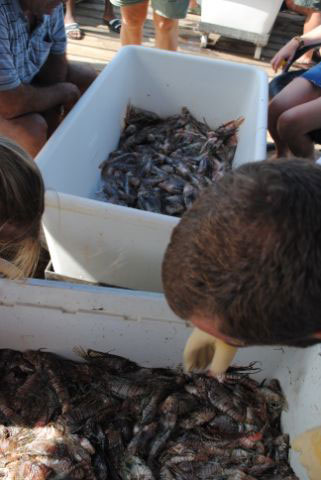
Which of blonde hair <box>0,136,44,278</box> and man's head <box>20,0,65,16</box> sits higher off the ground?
man's head <box>20,0,65,16</box>

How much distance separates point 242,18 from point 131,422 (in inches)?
187

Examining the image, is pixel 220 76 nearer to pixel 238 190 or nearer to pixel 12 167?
pixel 12 167

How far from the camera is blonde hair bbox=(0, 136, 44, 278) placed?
146 centimetres

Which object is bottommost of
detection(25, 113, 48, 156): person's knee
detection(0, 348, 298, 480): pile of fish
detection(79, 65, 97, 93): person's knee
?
detection(0, 348, 298, 480): pile of fish

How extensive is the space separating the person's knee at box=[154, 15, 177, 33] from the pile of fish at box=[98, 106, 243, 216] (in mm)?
1341

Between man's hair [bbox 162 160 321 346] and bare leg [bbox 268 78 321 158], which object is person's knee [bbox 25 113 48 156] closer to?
bare leg [bbox 268 78 321 158]

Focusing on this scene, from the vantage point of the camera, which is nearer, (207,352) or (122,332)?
(207,352)

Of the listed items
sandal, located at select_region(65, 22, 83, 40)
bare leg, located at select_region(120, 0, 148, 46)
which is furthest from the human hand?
sandal, located at select_region(65, 22, 83, 40)

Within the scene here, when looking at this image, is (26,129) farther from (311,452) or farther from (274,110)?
(311,452)

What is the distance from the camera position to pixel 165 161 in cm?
299

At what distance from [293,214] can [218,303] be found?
21 cm

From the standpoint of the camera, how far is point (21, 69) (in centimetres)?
264

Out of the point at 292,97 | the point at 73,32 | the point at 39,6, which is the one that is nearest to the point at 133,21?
the point at 73,32

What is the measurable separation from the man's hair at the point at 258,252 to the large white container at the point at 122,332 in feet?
3.65
